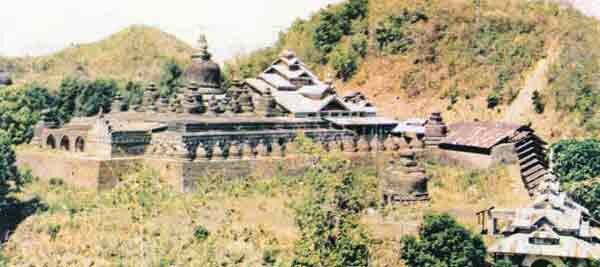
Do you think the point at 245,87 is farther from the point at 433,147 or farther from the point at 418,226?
the point at 418,226

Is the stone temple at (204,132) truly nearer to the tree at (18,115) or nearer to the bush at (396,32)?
the tree at (18,115)

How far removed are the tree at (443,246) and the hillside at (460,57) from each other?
64.0 ft

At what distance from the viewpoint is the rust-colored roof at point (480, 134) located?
39.2 meters

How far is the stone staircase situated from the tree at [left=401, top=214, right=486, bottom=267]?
10.8m

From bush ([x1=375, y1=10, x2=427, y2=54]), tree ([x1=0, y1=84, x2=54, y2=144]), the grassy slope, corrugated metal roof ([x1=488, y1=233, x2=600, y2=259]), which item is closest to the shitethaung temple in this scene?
corrugated metal roof ([x1=488, y1=233, x2=600, y2=259])

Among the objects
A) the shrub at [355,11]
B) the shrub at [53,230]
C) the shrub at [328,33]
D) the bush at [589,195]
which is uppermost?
the shrub at [355,11]

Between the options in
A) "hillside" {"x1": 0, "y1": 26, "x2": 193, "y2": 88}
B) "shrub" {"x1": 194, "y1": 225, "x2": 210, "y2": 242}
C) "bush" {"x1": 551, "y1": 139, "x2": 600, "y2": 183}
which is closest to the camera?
"shrub" {"x1": 194, "y1": 225, "x2": 210, "y2": 242}

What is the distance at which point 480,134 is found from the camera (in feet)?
133

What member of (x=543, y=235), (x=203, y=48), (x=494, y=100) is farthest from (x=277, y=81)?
(x=543, y=235)

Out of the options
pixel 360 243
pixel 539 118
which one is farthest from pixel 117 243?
pixel 539 118

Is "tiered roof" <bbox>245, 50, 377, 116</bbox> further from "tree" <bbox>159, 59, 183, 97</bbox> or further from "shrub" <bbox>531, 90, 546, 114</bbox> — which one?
"tree" <bbox>159, 59, 183, 97</bbox>

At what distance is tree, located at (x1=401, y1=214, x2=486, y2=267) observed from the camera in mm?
26547

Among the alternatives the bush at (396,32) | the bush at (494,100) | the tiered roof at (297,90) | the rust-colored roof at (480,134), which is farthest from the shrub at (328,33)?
the rust-colored roof at (480,134)

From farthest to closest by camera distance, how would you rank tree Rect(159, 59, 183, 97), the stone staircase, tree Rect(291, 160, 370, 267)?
tree Rect(159, 59, 183, 97) → the stone staircase → tree Rect(291, 160, 370, 267)
